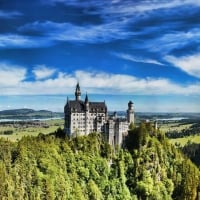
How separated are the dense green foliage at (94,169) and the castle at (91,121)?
91.5 inches

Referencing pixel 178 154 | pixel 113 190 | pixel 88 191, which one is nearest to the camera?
pixel 88 191

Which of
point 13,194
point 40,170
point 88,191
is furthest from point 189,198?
point 13,194

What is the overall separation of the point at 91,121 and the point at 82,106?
4.50 meters

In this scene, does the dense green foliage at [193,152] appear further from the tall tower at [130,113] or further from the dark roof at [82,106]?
the dark roof at [82,106]

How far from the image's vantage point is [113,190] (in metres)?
108

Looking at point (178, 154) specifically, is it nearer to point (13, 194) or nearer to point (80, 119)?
point (80, 119)

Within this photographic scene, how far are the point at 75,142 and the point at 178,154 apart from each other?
120 ft

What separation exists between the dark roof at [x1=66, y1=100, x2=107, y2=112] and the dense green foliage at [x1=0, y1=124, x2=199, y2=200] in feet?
23.3

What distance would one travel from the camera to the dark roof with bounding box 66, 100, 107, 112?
110 meters

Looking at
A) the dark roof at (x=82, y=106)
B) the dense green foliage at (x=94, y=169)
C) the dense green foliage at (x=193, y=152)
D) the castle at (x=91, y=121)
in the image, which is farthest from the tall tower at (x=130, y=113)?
the dense green foliage at (x=193, y=152)

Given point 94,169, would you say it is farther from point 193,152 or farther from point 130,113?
point 193,152

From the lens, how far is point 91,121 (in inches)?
4380

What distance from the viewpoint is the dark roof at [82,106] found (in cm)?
11006

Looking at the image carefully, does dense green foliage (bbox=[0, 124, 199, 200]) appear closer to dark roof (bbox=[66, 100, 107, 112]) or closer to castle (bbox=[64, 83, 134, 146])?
castle (bbox=[64, 83, 134, 146])
